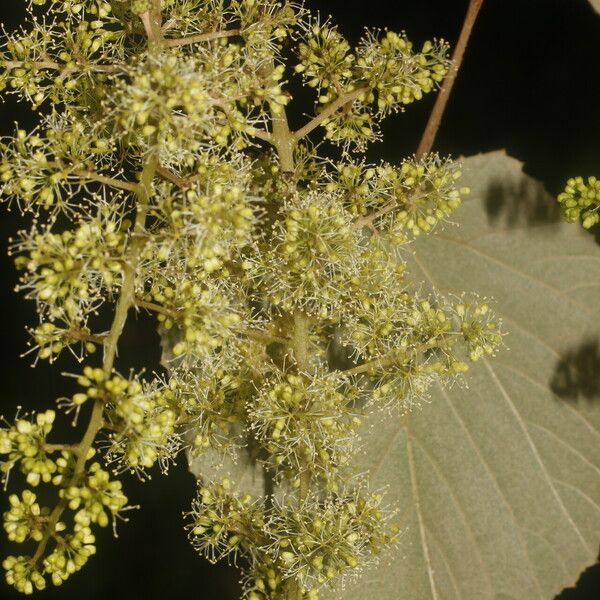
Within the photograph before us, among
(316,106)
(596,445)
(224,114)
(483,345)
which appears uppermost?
(224,114)

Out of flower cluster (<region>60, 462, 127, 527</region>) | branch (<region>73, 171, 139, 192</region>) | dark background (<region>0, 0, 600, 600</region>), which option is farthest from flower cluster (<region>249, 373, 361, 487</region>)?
dark background (<region>0, 0, 600, 600</region>)

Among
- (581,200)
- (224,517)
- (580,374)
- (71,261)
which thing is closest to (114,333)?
(71,261)

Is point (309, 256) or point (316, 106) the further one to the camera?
point (316, 106)

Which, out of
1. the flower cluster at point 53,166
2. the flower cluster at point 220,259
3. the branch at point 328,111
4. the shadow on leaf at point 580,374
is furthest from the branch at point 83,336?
the shadow on leaf at point 580,374

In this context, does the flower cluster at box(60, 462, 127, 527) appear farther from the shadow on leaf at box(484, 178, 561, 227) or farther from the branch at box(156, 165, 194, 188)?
the shadow on leaf at box(484, 178, 561, 227)

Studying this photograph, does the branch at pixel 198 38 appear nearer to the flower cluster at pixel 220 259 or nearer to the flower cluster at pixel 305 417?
the flower cluster at pixel 220 259

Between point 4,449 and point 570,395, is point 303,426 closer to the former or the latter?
point 4,449

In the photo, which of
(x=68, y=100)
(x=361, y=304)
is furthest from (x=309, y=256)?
(x=68, y=100)

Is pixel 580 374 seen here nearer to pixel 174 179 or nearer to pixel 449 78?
pixel 449 78
